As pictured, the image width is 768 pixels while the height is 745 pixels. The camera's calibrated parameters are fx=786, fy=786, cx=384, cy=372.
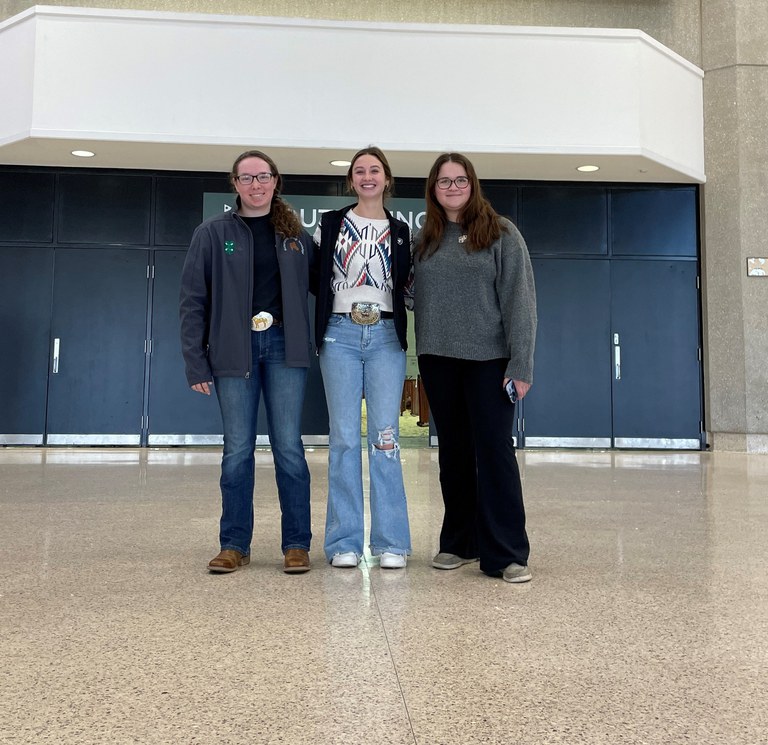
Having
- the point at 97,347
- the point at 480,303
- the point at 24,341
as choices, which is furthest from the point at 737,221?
the point at 24,341

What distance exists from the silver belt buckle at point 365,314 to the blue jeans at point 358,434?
3 centimetres

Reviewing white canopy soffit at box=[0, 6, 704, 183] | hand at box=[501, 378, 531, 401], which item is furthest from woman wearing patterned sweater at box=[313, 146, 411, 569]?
white canopy soffit at box=[0, 6, 704, 183]

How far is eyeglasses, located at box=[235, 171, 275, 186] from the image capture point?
→ 274 centimetres

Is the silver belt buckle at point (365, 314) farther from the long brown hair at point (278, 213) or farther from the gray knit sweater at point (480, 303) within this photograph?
the long brown hair at point (278, 213)

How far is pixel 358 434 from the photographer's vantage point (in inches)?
111

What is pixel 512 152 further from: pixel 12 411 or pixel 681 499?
pixel 12 411

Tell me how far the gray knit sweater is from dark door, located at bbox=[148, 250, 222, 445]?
22.5 feet

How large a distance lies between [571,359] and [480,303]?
23.6 feet

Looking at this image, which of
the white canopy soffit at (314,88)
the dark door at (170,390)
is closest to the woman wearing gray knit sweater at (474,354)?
the white canopy soffit at (314,88)

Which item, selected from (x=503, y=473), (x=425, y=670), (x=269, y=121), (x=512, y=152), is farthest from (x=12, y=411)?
(x=425, y=670)

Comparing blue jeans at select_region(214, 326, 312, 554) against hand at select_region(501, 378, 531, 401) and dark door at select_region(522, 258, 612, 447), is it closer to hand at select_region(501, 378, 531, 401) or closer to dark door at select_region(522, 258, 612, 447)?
hand at select_region(501, 378, 531, 401)

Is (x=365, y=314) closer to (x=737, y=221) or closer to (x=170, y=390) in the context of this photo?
(x=170, y=390)

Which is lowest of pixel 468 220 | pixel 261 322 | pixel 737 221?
pixel 261 322

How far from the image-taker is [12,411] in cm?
909
